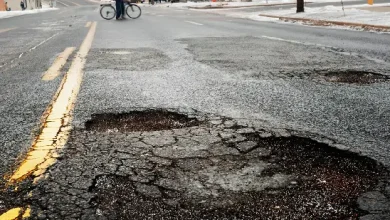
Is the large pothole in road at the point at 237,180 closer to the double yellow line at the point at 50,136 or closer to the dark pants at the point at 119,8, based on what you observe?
the double yellow line at the point at 50,136

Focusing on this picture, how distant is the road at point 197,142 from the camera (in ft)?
5.69

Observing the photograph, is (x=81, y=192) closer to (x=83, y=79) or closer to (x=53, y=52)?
(x=83, y=79)

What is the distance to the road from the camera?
5.69ft

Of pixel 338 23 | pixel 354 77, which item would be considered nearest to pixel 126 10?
pixel 338 23

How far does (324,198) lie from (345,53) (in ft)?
16.7

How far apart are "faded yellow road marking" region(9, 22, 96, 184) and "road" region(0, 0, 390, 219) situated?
11mm

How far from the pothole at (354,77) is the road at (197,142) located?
0.01 metres

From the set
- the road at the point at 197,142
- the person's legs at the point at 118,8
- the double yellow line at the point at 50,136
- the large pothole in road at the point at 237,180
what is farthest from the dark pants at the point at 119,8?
the large pothole in road at the point at 237,180

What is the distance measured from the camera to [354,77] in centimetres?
444

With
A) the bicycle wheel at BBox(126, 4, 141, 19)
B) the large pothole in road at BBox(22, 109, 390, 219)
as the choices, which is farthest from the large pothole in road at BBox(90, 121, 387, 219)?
the bicycle wheel at BBox(126, 4, 141, 19)

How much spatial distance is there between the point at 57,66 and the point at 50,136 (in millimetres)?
3190

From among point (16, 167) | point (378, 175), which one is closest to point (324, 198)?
point (378, 175)

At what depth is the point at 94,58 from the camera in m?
6.17

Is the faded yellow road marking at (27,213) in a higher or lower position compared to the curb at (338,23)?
lower
